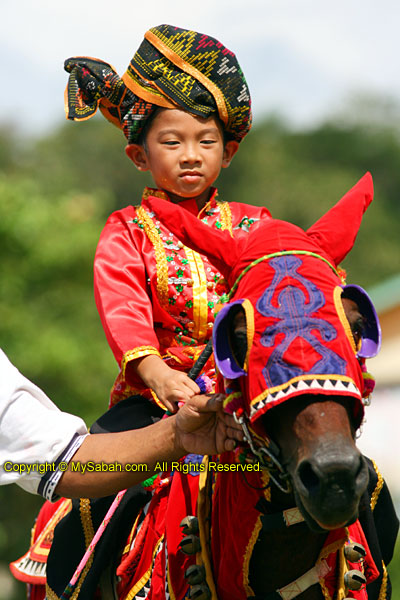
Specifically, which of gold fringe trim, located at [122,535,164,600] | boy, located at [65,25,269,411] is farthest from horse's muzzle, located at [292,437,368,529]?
boy, located at [65,25,269,411]

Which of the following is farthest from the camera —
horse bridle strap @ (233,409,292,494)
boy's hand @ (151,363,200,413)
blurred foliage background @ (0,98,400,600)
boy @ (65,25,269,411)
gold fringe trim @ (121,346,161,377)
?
blurred foliage background @ (0,98,400,600)

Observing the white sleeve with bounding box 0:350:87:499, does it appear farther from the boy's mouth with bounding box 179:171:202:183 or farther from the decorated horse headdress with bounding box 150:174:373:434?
the boy's mouth with bounding box 179:171:202:183

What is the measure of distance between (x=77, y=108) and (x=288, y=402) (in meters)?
2.10

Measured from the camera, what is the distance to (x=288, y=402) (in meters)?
2.28

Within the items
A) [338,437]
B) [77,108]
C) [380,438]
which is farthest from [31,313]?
[338,437]

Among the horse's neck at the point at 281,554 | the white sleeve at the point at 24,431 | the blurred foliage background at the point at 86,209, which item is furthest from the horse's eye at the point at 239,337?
the blurred foliage background at the point at 86,209

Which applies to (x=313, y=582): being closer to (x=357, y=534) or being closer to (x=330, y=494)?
(x=357, y=534)

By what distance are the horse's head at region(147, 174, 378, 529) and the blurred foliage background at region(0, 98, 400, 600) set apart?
518 cm

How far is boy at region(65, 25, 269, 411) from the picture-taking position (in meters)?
3.53

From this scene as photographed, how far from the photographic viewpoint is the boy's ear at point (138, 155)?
376cm

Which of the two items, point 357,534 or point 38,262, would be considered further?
point 38,262

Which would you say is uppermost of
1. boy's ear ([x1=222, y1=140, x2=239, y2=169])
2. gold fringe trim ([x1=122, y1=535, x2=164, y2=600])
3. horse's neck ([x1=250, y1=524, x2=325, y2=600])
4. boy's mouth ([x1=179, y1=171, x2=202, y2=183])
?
boy's ear ([x1=222, y1=140, x2=239, y2=169])

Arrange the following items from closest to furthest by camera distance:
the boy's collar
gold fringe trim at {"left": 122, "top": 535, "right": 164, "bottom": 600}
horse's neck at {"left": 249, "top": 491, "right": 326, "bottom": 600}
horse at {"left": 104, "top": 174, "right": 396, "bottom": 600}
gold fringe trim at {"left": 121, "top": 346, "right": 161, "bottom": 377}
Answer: horse at {"left": 104, "top": 174, "right": 396, "bottom": 600} < horse's neck at {"left": 249, "top": 491, "right": 326, "bottom": 600} < gold fringe trim at {"left": 122, "top": 535, "right": 164, "bottom": 600} < gold fringe trim at {"left": 121, "top": 346, "right": 161, "bottom": 377} < the boy's collar

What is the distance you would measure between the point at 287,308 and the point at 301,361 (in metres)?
0.16
